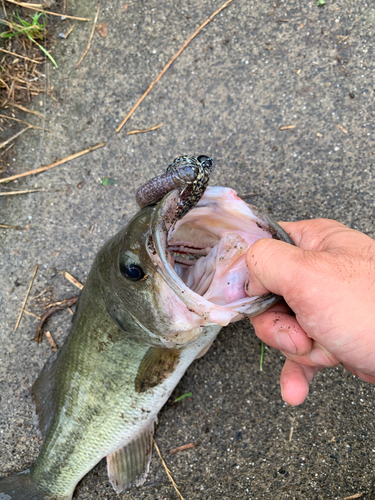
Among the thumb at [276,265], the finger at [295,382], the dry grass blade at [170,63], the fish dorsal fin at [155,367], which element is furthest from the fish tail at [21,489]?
the dry grass blade at [170,63]

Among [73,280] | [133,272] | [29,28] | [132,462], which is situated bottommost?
[132,462]

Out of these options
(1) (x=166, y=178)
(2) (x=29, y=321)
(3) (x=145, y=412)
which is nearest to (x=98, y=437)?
(3) (x=145, y=412)

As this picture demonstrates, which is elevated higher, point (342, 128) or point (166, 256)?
point (342, 128)

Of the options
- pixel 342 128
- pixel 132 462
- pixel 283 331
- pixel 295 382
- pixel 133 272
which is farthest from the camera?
pixel 342 128

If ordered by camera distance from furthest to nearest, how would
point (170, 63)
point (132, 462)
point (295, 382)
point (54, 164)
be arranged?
1. point (54, 164)
2. point (170, 63)
3. point (132, 462)
4. point (295, 382)

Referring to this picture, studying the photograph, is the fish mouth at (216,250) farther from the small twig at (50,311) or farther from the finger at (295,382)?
the small twig at (50,311)

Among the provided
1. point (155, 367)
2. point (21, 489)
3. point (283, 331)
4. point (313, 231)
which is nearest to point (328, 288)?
point (283, 331)

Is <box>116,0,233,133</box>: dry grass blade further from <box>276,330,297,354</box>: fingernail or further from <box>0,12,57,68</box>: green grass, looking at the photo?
<box>276,330,297,354</box>: fingernail

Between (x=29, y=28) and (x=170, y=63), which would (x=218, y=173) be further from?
(x=29, y=28)
